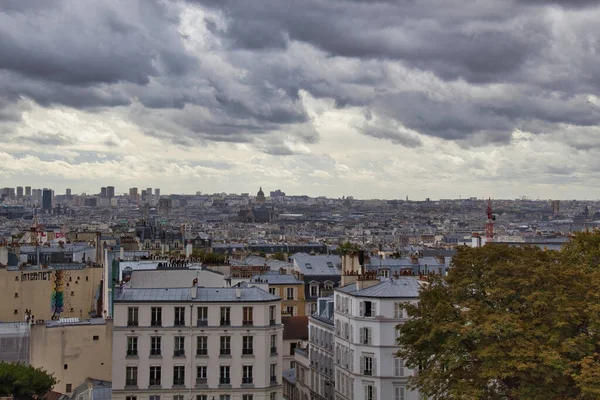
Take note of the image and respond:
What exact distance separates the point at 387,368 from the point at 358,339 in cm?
219

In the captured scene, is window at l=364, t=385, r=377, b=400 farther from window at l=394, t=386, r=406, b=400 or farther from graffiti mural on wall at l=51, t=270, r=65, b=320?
graffiti mural on wall at l=51, t=270, r=65, b=320

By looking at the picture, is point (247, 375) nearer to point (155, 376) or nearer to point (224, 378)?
point (224, 378)

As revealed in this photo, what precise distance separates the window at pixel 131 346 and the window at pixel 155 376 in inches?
43.8

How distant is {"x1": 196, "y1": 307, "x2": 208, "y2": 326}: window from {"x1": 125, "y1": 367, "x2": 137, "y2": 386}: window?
11.7 feet

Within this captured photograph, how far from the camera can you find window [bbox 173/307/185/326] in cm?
4956

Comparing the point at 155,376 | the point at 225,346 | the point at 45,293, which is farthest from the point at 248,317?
the point at 45,293

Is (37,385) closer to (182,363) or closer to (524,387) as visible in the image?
(182,363)

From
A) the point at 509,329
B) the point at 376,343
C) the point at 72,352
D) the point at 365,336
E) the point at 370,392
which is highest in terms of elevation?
the point at 509,329

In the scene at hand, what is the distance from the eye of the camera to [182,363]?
161 feet

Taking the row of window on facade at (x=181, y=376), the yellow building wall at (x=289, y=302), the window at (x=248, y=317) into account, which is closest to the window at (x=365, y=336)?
the window at (x=248, y=317)

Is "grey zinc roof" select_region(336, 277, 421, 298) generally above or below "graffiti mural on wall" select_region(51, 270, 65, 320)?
above

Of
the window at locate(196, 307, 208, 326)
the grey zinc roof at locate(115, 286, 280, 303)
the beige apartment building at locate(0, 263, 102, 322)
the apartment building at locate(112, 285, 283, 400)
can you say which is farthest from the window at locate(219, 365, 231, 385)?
the beige apartment building at locate(0, 263, 102, 322)

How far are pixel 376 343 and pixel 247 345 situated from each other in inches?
289

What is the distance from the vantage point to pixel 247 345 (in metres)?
49.9
